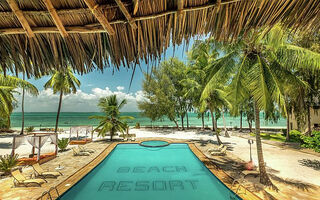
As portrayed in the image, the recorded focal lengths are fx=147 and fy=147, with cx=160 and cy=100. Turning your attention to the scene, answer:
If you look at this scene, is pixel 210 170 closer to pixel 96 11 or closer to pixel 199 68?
pixel 96 11

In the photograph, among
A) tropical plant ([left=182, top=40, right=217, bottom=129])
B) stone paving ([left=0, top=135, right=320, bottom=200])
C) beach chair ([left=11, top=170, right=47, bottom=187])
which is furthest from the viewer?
tropical plant ([left=182, top=40, right=217, bottom=129])

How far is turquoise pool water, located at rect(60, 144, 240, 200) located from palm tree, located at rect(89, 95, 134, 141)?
449cm

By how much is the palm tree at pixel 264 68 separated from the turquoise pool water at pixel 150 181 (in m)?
2.24

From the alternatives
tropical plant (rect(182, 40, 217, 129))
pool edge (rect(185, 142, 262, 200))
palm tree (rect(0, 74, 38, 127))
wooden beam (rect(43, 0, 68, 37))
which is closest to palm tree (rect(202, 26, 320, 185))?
pool edge (rect(185, 142, 262, 200))

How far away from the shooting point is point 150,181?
638 cm

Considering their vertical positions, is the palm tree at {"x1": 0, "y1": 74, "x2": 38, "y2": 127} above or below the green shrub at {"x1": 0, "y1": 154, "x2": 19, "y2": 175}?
above

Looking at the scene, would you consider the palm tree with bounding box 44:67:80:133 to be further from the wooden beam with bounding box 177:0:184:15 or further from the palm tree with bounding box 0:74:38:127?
the wooden beam with bounding box 177:0:184:15

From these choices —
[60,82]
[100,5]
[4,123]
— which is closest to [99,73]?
[100,5]

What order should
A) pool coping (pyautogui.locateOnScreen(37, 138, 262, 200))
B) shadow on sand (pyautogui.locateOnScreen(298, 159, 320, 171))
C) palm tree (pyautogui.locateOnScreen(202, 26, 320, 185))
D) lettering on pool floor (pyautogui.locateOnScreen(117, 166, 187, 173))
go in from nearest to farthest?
pool coping (pyautogui.locateOnScreen(37, 138, 262, 200)), palm tree (pyautogui.locateOnScreen(202, 26, 320, 185)), shadow on sand (pyautogui.locateOnScreen(298, 159, 320, 171)), lettering on pool floor (pyautogui.locateOnScreen(117, 166, 187, 173))

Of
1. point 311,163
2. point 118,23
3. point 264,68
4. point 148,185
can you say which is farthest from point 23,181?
point 311,163

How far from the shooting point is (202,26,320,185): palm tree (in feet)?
16.1

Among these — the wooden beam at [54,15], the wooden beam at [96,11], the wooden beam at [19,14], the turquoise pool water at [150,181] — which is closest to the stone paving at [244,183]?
the turquoise pool water at [150,181]

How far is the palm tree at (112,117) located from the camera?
13.9 meters

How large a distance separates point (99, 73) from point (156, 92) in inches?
769
